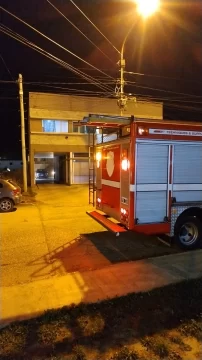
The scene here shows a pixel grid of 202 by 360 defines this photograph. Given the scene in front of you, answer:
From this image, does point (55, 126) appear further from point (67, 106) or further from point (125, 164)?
point (125, 164)

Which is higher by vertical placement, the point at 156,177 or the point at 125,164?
the point at 125,164

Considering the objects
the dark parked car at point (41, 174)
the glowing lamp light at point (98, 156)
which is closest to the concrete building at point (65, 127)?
the dark parked car at point (41, 174)

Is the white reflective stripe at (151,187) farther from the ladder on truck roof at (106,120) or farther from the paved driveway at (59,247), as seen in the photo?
the paved driveway at (59,247)

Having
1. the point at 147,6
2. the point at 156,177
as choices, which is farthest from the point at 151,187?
the point at 147,6

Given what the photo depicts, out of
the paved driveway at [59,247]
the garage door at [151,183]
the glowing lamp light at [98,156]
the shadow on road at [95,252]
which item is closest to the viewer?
the paved driveway at [59,247]

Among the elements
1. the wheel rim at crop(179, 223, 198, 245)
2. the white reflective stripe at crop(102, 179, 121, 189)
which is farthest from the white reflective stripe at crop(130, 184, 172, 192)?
the wheel rim at crop(179, 223, 198, 245)

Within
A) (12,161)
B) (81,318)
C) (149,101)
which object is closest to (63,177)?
(149,101)

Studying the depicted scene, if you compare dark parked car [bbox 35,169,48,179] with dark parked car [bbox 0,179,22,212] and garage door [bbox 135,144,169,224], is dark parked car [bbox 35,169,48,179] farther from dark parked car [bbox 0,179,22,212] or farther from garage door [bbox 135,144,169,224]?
garage door [bbox 135,144,169,224]

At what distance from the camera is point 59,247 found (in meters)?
7.88

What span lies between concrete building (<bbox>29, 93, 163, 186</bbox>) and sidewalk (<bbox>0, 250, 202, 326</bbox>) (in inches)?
833

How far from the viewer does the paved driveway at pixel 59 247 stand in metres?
6.23

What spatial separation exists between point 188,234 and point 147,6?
9.02 meters

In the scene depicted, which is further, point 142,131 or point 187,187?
point 187,187

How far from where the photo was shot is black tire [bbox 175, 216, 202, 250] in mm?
7285
